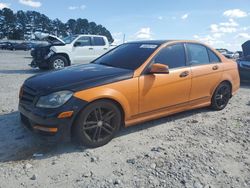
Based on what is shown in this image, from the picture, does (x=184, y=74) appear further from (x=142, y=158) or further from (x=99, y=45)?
(x=99, y=45)

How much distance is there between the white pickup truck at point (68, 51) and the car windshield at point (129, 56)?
24.5ft

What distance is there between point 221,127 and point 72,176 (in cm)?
307

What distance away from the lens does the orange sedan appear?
3.93 meters

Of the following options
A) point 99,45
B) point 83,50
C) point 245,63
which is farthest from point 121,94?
point 99,45

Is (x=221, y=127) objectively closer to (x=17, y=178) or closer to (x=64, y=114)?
(x=64, y=114)

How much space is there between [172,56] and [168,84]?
630mm

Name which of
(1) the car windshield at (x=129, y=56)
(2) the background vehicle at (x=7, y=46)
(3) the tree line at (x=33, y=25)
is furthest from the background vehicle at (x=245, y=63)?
(3) the tree line at (x=33, y=25)

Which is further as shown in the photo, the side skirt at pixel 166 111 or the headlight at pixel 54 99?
the side skirt at pixel 166 111

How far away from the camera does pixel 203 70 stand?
567cm

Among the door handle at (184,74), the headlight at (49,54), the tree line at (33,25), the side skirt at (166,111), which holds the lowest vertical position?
the side skirt at (166,111)

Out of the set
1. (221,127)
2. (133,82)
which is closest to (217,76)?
(221,127)

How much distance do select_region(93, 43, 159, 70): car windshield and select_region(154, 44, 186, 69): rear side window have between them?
0.17 metres

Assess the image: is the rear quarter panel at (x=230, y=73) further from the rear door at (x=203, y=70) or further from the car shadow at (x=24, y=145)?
the car shadow at (x=24, y=145)

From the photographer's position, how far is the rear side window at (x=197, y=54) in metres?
5.58
